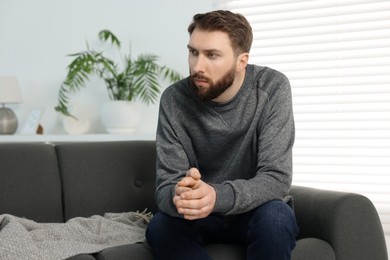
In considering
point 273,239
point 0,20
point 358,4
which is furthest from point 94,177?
point 0,20

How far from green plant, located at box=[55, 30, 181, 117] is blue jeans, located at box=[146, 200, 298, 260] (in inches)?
56.8

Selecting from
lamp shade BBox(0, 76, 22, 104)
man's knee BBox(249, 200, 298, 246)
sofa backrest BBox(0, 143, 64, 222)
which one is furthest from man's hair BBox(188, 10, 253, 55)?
lamp shade BBox(0, 76, 22, 104)

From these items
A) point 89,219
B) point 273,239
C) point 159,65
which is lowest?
point 89,219

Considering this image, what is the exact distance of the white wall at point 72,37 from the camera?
3576 mm

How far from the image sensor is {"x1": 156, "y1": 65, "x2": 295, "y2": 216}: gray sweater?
2107 mm

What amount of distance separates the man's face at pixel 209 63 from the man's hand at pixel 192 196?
41 centimetres

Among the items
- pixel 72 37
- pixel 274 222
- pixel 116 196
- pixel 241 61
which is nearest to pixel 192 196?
pixel 274 222

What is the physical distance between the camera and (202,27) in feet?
6.88

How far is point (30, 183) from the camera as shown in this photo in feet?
8.32

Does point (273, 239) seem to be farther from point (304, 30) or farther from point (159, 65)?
point (159, 65)

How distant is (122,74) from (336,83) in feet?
3.74

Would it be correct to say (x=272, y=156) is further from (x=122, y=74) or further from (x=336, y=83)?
(x=122, y=74)

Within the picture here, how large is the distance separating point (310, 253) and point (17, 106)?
94.9 inches

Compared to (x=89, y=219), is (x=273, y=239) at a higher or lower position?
higher
